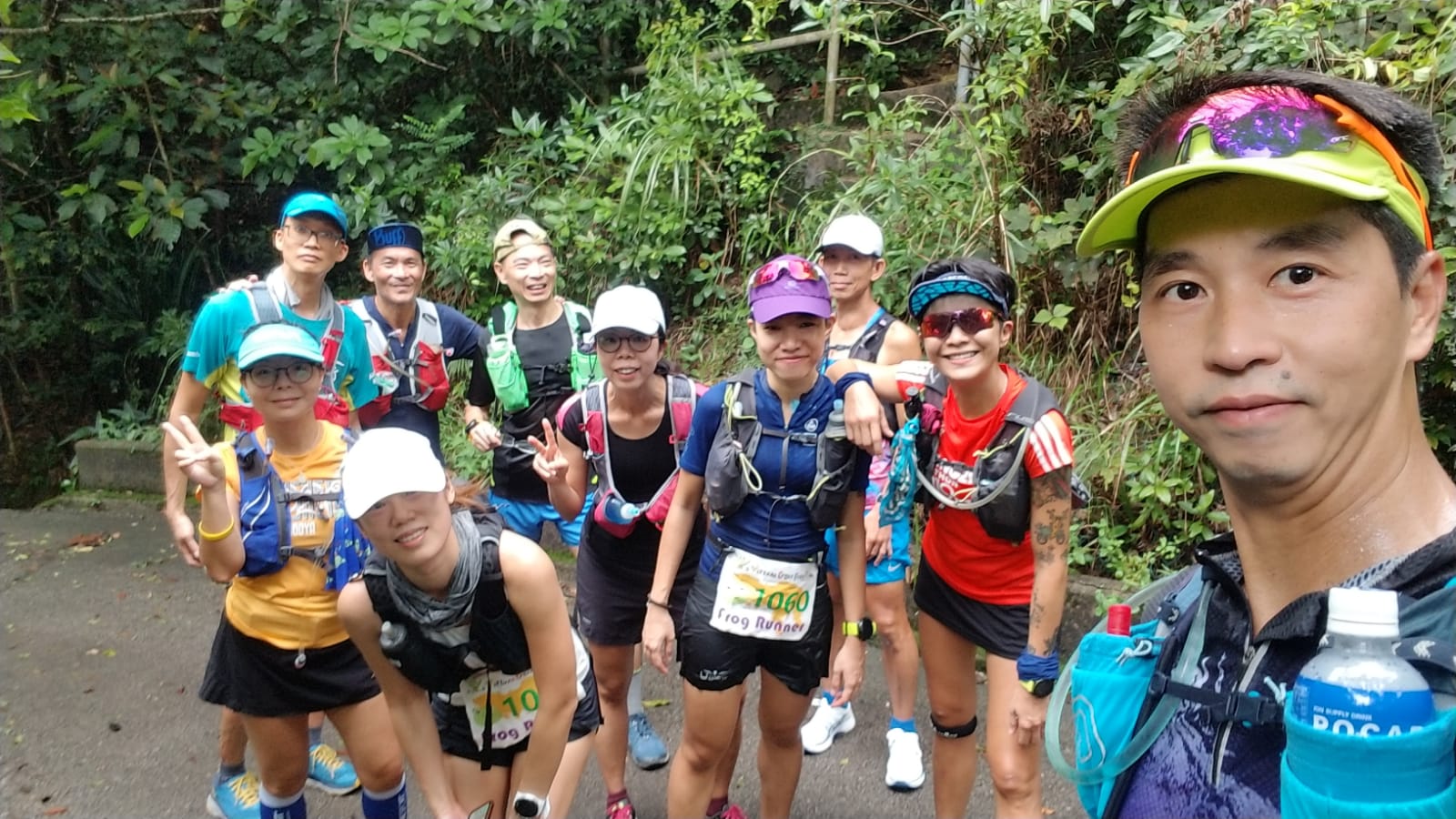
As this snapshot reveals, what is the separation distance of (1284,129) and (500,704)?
2.45 meters

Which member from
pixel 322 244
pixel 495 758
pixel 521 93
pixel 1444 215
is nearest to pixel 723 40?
pixel 521 93

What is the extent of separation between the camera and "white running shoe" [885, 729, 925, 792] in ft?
12.5

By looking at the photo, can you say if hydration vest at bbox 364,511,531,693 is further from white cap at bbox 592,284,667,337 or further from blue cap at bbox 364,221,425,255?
blue cap at bbox 364,221,425,255

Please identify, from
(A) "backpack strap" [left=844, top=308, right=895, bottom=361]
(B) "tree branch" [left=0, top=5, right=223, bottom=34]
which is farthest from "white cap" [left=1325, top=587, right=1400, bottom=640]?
(B) "tree branch" [left=0, top=5, right=223, bottom=34]

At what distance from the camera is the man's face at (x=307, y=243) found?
387 cm

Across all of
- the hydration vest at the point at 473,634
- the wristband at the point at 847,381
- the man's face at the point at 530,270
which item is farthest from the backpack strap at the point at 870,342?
the hydration vest at the point at 473,634

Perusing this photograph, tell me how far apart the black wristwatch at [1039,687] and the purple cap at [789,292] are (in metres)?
1.19

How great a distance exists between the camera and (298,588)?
9.98 feet

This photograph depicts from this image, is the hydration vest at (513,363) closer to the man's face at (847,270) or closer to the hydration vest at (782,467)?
the man's face at (847,270)

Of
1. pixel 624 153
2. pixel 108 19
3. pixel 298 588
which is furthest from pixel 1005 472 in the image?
pixel 108 19

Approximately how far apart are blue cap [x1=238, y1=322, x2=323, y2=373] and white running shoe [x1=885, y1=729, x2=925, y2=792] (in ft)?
8.24

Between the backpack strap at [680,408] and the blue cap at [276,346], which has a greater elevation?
the blue cap at [276,346]

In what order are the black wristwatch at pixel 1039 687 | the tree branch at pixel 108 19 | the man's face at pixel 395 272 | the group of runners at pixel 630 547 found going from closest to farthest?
the black wristwatch at pixel 1039 687 < the group of runners at pixel 630 547 < the man's face at pixel 395 272 < the tree branch at pixel 108 19

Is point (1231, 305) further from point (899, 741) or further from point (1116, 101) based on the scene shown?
point (1116, 101)
